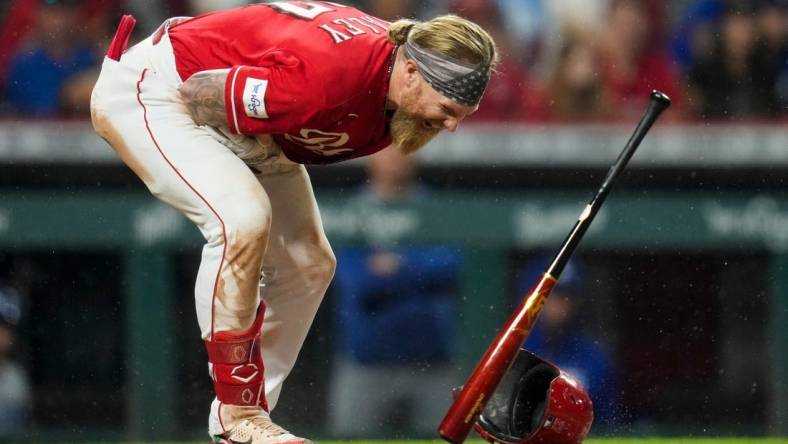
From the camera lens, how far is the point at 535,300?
15.5 ft

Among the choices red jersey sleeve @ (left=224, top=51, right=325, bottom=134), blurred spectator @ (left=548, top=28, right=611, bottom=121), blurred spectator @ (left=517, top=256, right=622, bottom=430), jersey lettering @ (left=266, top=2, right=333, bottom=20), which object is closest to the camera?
red jersey sleeve @ (left=224, top=51, right=325, bottom=134)

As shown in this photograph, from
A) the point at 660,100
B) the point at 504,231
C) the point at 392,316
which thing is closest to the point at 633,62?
the point at 504,231

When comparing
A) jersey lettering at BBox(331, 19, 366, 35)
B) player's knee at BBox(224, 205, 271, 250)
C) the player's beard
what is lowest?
player's knee at BBox(224, 205, 271, 250)

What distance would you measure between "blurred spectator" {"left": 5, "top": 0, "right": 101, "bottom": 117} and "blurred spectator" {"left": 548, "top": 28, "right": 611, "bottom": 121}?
260 cm

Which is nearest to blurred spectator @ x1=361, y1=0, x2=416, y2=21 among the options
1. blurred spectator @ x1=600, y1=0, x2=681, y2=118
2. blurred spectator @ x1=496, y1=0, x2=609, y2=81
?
blurred spectator @ x1=496, y1=0, x2=609, y2=81

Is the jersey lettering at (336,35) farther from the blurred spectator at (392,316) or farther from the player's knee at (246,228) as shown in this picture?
the blurred spectator at (392,316)

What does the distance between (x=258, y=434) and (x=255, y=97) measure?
3.46 feet

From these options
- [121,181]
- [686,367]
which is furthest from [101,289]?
[686,367]

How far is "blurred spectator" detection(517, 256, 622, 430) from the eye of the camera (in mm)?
7538

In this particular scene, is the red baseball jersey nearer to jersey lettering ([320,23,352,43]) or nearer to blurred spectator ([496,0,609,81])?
jersey lettering ([320,23,352,43])

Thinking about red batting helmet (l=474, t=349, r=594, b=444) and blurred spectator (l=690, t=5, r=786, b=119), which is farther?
blurred spectator (l=690, t=5, r=786, b=119)

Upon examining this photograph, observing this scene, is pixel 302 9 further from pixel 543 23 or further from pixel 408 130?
pixel 543 23

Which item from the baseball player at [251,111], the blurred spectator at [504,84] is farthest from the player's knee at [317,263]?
the blurred spectator at [504,84]

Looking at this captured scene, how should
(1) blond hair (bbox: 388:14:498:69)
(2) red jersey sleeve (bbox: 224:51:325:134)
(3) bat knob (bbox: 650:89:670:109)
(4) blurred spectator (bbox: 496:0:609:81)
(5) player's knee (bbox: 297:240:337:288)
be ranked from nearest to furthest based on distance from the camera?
1. (2) red jersey sleeve (bbox: 224:51:325:134)
2. (1) blond hair (bbox: 388:14:498:69)
3. (3) bat knob (bbox: 650:89:670:109)
4. (5) player's knee (bbox: 297:240:337:288)
5. (4) blurred spectator (bbox: 496:0:609:81)
